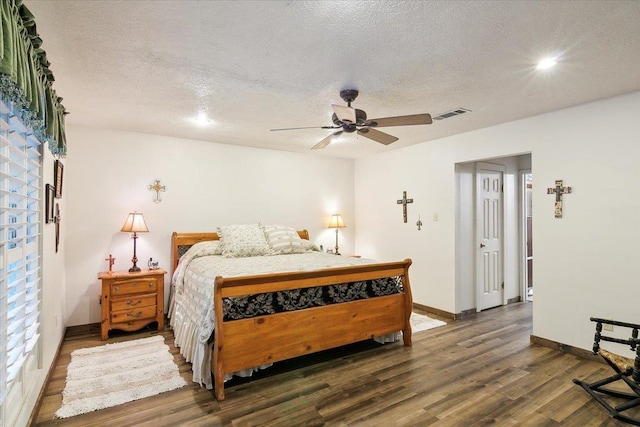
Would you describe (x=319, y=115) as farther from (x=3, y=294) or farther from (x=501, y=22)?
(x=3, y=294)

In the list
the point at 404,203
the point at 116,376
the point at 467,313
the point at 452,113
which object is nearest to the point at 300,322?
the point at 116,376

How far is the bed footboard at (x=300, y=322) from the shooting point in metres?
2.55

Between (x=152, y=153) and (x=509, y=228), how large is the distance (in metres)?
5.44

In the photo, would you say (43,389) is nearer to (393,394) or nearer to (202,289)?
(202,289)

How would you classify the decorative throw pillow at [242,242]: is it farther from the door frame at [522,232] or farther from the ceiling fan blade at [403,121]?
the door frame at [522,232]

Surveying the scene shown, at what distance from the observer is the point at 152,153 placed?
4.41 metres

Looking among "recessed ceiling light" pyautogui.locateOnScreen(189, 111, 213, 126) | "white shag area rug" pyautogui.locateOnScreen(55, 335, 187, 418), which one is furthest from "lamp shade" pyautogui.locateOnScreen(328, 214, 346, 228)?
"white shag area rug" pyautogui.locateOnScreen(55, 335, 187, 418)

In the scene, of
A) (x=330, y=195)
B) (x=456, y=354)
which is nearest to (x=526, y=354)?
(x=456, y=354)

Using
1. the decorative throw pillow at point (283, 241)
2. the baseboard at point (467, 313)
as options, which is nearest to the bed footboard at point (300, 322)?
the baseboard at point (467, 313)

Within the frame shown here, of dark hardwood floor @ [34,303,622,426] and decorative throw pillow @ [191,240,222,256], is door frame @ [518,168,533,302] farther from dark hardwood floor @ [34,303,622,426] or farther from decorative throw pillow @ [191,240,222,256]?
decorative throw pillow @ [191,240,222,256]

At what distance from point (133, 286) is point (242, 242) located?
1.33 m

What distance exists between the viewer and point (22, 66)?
1.41 meters

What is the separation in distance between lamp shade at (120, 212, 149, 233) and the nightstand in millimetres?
509

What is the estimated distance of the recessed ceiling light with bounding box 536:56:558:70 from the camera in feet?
7.69
